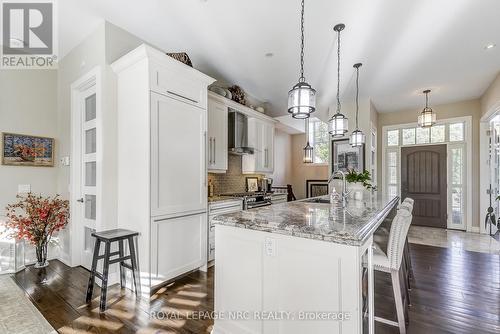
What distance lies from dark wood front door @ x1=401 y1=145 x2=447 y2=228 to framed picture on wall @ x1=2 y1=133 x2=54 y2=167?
7511 millimetres

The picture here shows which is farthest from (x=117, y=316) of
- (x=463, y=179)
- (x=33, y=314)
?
(x=463, y=179)

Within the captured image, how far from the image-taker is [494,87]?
457 centimetres

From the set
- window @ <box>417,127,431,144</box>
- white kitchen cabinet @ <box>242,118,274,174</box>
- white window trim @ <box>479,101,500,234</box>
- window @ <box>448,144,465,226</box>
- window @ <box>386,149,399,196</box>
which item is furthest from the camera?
window @ <box>386,149,399,196</box>

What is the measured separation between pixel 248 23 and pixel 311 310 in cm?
285

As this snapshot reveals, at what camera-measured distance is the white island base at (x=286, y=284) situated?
1.33 meters

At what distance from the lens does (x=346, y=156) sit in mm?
5754

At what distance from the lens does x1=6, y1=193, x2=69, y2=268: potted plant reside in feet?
9.78

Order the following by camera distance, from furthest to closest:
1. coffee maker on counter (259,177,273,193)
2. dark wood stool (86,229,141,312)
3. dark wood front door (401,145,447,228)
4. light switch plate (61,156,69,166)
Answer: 1. dark wood front door (401,145,447,228)
2. coffee maker on counter (259,177,273,193)
3. light switch plate (61,156,69,166)
4. dark wood stool (86,229,141,312)

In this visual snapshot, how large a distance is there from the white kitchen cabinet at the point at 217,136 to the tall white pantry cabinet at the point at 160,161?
639 mm

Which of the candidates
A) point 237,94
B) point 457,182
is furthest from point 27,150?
point 457,182

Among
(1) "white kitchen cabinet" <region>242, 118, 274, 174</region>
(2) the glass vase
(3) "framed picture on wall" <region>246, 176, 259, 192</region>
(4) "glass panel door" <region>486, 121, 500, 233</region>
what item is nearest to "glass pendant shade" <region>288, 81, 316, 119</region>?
(1) "white kitchen cabinet" <region>242, 118, 274, 174</region>

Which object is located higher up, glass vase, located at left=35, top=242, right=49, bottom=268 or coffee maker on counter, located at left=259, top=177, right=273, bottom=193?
coffee maker on counter, located at left=259, top=177, right=273, bottom=193

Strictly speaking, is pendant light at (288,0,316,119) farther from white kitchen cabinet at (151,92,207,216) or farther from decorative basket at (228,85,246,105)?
decorative basket at (228,85,246,105)

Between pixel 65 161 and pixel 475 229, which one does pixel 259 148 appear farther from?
pixel 475 229
